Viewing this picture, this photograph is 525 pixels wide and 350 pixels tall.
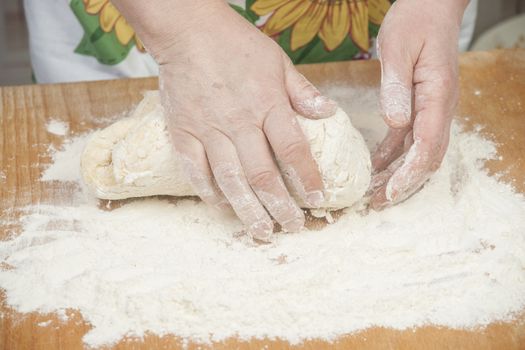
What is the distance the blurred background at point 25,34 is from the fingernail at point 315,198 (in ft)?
5.65

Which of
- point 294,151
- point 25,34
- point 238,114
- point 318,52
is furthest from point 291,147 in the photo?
point 25,34

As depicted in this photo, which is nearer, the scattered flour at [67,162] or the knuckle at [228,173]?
the knuckle at [228,173]

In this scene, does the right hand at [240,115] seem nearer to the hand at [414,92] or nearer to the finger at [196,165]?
the finger at [196,165]

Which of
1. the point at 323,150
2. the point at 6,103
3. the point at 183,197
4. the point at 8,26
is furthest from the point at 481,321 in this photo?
the point at 8,26

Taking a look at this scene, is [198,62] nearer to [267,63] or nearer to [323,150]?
[267,63]

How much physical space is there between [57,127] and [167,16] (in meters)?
0.49

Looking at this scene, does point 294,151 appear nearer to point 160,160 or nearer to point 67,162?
point 160,160

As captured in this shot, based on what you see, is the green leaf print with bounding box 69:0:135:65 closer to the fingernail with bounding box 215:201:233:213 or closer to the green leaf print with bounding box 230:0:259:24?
the green leaf print with bounding box 230:0:259:24

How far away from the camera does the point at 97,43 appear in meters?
1.73

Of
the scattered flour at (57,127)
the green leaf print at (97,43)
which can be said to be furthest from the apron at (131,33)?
the scattered flour at (57,127)

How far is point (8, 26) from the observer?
299 centimetres

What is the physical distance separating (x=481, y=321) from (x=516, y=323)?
56 millimetres

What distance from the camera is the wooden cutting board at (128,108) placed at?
3.68 ft


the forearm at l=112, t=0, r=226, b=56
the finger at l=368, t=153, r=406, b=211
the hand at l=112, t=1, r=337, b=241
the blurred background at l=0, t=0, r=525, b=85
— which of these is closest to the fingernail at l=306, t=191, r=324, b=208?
the hand at l=112, t=1, r=337, b=241
